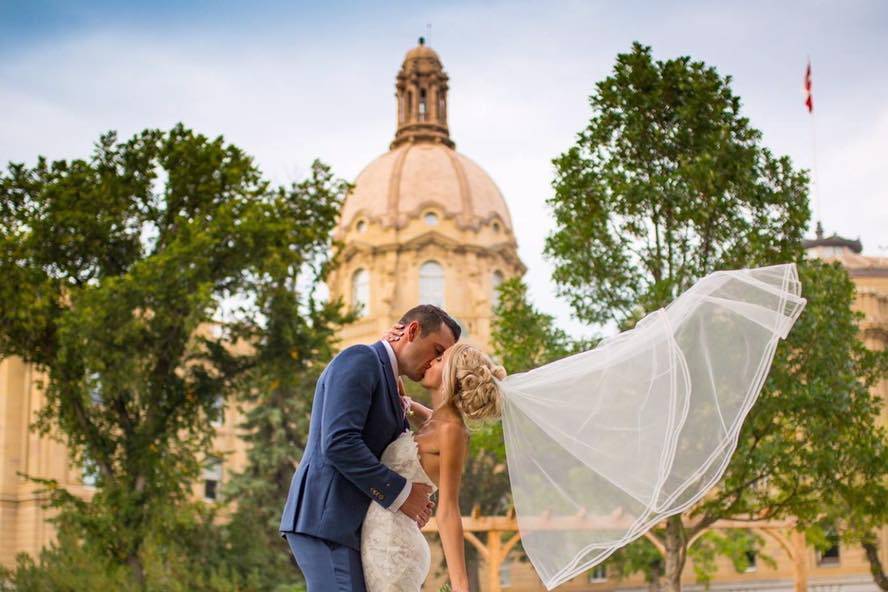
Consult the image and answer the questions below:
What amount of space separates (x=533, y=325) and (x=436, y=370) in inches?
506

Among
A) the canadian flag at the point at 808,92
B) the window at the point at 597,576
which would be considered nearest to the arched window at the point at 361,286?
the window at the point at 597,576

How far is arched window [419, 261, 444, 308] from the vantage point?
2148 inches

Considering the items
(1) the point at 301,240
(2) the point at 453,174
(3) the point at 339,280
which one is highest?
(2) the point at 453,174

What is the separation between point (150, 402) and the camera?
2188 cm

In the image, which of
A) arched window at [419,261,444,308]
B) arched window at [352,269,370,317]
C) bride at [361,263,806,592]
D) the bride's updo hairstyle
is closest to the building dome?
arched window at [419,261,444,308]

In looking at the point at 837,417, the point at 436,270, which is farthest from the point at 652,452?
the point at 436,270

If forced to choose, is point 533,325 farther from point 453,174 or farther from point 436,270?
point 453,174

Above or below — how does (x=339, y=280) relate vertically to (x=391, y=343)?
above

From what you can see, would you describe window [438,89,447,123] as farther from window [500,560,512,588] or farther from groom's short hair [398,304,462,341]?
groom's short hair [398,304,462,341]

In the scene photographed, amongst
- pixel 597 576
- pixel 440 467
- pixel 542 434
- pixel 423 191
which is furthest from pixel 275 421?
pixel 440 467

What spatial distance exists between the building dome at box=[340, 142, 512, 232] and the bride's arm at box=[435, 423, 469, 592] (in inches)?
Answer: 1989

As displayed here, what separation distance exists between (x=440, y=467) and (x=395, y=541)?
0.34 m

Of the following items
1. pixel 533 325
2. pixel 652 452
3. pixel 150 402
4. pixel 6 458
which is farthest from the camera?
pixel 6 458

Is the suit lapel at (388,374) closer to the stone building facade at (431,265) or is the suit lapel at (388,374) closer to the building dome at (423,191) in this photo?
the stone building facade at (431,265)
